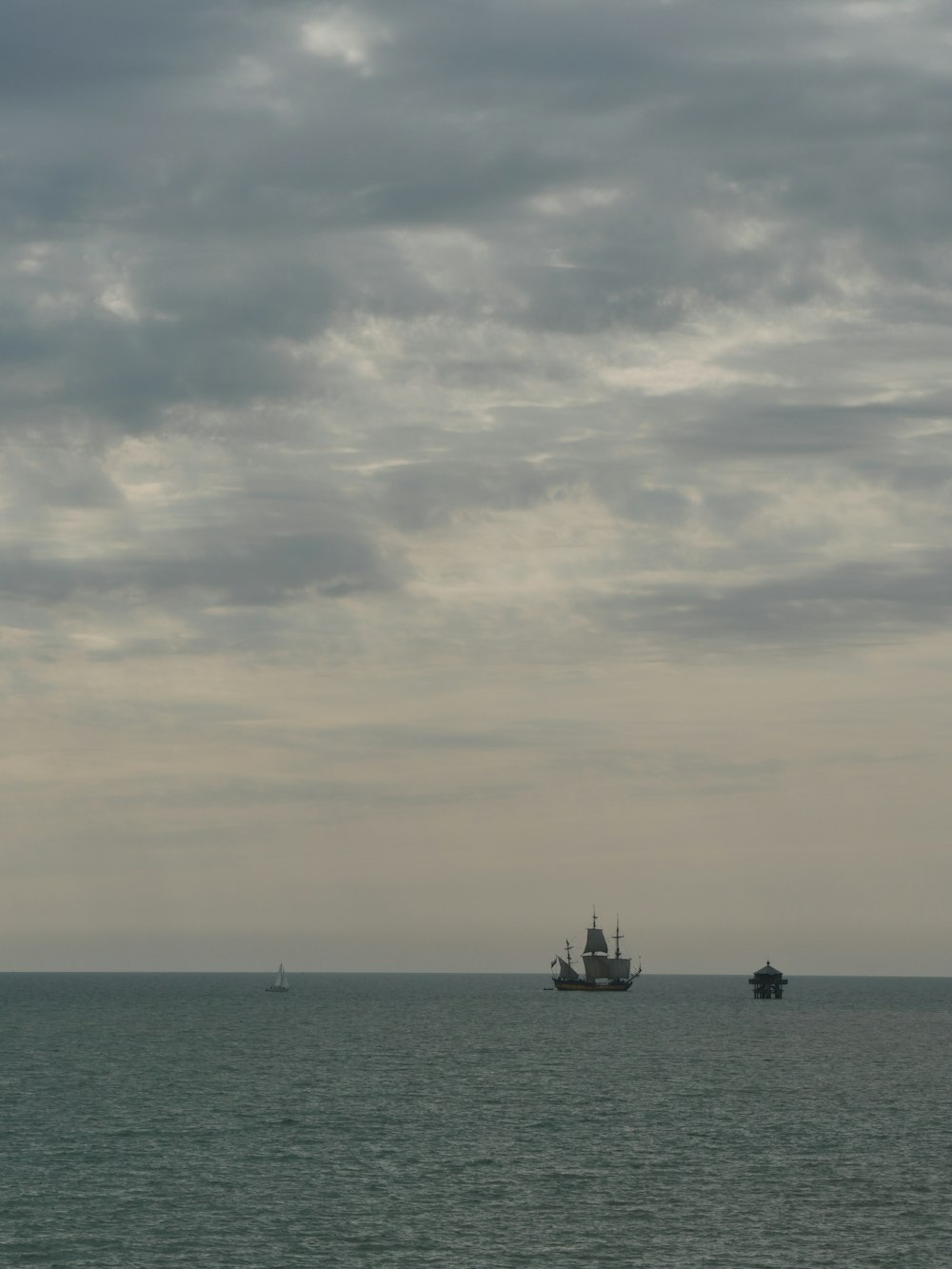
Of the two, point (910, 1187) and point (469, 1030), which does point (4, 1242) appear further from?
point (469, 1030)

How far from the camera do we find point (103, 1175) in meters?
73.8

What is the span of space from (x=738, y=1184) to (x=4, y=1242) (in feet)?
109

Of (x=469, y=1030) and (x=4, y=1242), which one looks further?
(x=469, y=1030)

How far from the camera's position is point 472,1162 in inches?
3088

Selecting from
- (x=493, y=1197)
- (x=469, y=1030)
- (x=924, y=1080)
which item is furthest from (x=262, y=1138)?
(x=469, y=1030)

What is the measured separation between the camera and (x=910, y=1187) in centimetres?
7200

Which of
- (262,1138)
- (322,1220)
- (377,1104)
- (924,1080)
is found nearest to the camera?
(322,1220)

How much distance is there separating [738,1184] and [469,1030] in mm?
127613

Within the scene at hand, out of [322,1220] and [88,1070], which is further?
[88,1070]

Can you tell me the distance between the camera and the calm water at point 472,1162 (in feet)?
193

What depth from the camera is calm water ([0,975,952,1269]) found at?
59.0 metres

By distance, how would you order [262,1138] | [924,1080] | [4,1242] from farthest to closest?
[924,1080] → [262,1138] → [4,1242]

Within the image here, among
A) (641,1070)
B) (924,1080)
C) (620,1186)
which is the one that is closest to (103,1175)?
(620,1186)

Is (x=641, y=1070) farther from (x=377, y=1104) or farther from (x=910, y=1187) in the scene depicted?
(x=910, y=1187)
